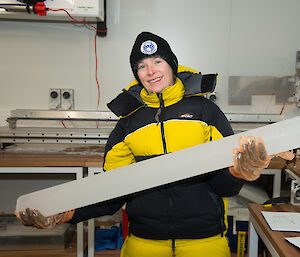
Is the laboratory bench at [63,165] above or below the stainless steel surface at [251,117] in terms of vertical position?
below

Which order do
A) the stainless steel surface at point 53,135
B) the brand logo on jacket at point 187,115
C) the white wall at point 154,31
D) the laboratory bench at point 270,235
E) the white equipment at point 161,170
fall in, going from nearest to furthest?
the white equipment at point 161,170, the laboratory bench at point 270,235, the brand logo on jacket at point 187,115, the stainless steel surface at point 53,135, the white wall at point 154,31

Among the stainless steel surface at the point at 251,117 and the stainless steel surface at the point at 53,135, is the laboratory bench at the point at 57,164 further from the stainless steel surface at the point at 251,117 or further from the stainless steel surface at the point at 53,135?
the stainless steel surface at the point at 251,117

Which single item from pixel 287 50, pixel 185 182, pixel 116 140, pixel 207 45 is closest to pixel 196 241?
pixel 185 182

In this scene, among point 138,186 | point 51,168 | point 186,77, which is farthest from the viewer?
point 51,168

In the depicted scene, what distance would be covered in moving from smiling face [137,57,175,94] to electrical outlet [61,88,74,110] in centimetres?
122

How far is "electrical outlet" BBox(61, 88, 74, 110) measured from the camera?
2176mm

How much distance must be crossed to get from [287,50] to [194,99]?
143 cm

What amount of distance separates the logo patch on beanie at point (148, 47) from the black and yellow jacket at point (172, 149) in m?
0.15

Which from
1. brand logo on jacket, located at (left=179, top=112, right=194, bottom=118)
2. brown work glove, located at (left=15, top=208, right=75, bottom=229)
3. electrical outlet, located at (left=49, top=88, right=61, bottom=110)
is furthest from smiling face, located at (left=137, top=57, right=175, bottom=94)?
→ electrical outlet, located at (left=49, top=88, right=61, bottom=110)

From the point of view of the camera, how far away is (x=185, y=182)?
3.36 ft

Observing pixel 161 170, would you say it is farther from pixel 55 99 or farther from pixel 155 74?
pixel 55 99

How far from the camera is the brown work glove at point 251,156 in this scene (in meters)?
0.71

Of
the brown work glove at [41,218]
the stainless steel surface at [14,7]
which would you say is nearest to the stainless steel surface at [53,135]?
the stainless steel surface at [14,7]

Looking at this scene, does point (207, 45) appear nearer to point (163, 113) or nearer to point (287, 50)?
point (287, 50)
